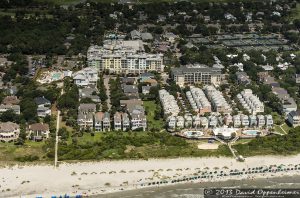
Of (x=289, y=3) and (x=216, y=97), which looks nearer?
(x=216, y=97)

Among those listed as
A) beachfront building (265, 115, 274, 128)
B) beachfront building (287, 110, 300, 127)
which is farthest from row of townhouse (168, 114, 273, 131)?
beachfront building (287, 110, 300, 127)

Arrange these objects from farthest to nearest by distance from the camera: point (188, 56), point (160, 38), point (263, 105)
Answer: point (160, 38) → point (188, 56) → point (263, 105)

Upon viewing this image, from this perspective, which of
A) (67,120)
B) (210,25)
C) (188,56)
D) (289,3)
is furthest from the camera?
(289,3)

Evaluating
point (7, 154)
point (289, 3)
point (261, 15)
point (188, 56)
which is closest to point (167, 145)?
point (7, 154)

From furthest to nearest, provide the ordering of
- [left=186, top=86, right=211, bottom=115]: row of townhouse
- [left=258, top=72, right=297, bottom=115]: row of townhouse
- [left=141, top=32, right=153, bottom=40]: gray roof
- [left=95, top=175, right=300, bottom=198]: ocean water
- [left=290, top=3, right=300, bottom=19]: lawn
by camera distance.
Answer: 1. [left=290, top=3, right=300, bottom=19]: lawn
2. [left=141, top=32, right=153, bottom=40]: gray roof
3. [left=258, top=72, right=297, bottom=115]: row of townhouse
4. [left=186, top=86, right=211, bottom=115]: row of townhouse
5. [left=95, top=175, right=300, bottom=198]: ocean water

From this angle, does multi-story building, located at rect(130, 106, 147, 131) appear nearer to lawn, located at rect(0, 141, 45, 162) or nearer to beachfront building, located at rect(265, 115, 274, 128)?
lawn, located at rect(0, 141, 45, 162)

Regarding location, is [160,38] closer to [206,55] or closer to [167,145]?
[206,55]
